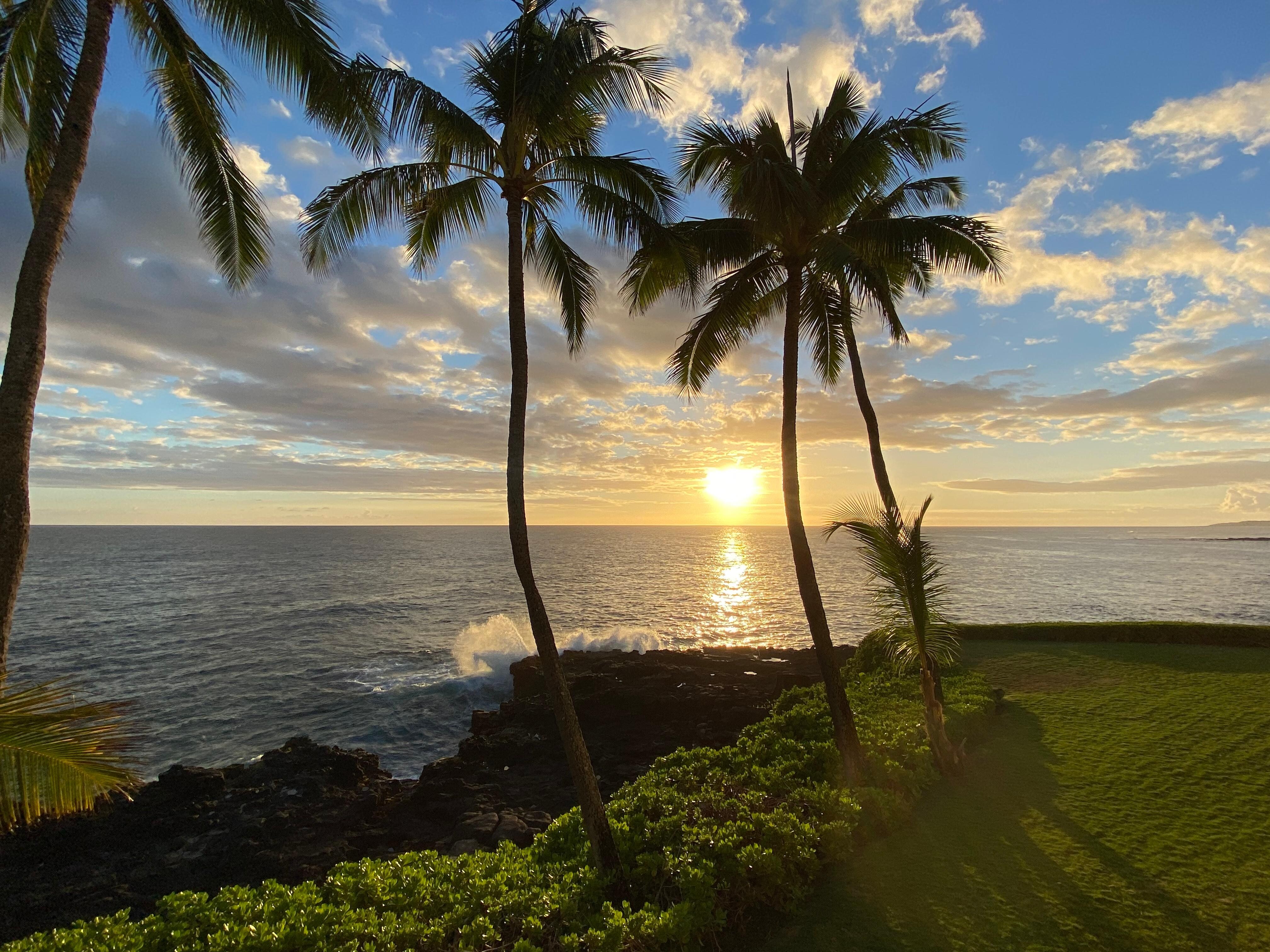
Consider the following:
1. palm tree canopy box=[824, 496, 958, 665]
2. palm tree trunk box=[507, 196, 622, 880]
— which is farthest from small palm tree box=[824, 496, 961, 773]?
palm tree trunk box=[507, 196, 622, 880]

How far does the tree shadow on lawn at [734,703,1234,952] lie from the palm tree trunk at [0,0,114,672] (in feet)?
24.7

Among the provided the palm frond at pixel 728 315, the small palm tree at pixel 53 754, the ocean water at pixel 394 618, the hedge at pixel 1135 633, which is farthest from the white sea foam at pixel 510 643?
the small palm tree at pixel 53 754

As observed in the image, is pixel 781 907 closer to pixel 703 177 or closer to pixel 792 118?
pixel 703 177

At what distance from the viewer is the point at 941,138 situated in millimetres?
11469

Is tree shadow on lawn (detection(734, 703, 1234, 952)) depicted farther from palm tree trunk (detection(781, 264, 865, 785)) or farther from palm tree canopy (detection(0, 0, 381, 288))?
palm tree canopy (detection(0, 0, 381, 288))

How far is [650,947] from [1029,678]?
15495 mm

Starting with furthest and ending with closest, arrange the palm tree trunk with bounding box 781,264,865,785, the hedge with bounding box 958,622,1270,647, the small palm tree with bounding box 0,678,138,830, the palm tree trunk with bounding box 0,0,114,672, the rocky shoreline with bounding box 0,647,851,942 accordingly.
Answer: the hedge with bounding box 958,622,1270,647 → the rocky shoreline with bounding box 0,647,851,942 → the palm tree trunk with bounding box 781,264,865,785 → the palm tree trunk with bounding box 0,0,114,672 → the small palm tree with bounding box 0,678,138,830

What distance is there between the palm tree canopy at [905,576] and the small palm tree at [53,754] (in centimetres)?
879

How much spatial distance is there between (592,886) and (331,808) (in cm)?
1198

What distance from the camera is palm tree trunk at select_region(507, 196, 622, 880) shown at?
683 cm

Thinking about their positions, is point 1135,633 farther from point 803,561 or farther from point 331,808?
point 331,808

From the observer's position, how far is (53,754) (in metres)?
3.22

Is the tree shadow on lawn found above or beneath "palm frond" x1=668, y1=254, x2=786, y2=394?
beneath

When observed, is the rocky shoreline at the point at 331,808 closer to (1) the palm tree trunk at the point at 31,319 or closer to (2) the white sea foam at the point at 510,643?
(1) the palm tree trunk at the point at 31,319
